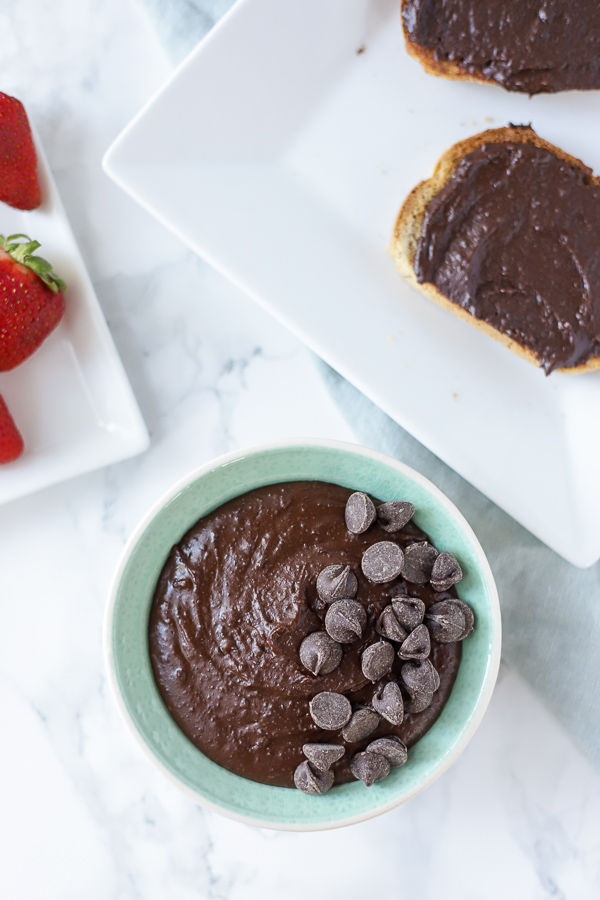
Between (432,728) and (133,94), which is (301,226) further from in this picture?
(432,728)

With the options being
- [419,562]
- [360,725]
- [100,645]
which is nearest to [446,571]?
[419,562]

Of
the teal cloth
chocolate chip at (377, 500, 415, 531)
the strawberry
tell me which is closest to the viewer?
chocolate chip at (377, 500, 415, 531)

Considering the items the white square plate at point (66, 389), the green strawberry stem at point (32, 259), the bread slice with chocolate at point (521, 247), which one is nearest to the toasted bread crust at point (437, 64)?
the bread slice with chocolate at point (521, 247)

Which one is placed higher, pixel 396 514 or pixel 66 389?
pixel 396 514

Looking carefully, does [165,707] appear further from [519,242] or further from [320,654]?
[519,242]

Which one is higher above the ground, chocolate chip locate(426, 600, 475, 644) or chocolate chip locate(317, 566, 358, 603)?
chocolate chip locate(317, 566, 358, 603)

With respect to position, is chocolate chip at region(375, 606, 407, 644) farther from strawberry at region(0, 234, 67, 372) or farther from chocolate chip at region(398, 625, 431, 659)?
strawberry at region(0, 234, 67, 372)

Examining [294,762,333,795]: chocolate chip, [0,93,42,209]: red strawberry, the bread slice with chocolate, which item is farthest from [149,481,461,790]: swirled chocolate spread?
[0,93,42,209]: red strawberry
